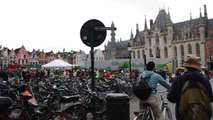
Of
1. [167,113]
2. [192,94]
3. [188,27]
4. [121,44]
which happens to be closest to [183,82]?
[192,94]

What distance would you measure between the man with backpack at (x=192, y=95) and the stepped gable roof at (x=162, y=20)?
84.6m

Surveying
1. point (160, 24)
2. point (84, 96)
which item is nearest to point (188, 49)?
point (160, 24)

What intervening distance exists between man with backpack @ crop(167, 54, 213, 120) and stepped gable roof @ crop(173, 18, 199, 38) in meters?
78.3

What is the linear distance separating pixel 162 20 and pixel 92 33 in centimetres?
8620

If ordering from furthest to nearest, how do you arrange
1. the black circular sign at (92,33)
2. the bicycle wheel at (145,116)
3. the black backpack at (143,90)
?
the black circular sign at (92,33) → the black backpack at (143,90) → the bicycle wheel at (145,116)

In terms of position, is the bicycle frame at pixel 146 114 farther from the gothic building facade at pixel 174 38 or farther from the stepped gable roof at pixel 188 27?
the stepped gable roof at pixel 188 27

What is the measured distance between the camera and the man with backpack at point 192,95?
434cm

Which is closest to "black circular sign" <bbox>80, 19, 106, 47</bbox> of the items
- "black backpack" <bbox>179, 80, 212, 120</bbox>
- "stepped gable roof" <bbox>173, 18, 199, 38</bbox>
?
"black backpack" <bbox>179, 80, 212, 120</bbox>

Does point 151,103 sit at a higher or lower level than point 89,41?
lower

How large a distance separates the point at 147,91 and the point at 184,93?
2168 mm

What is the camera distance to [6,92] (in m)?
9.20

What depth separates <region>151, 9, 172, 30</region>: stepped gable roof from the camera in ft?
292

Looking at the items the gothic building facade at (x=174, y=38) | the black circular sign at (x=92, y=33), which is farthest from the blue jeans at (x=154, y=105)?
the gothic building facade at (x=174, y=38)

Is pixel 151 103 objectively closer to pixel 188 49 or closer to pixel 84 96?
pixel 84 96
